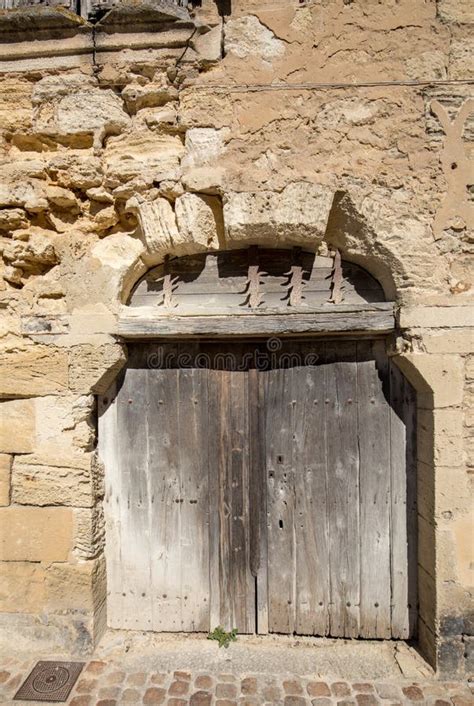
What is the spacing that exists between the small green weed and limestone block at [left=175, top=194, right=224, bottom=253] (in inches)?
94.7

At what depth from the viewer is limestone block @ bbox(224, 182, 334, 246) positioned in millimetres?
2504

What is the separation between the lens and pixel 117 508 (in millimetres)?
2830

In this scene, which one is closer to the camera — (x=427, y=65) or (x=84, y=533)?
(x=427, y=65)

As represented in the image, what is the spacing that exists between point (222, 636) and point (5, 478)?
5.46ft

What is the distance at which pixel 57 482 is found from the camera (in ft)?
8.69

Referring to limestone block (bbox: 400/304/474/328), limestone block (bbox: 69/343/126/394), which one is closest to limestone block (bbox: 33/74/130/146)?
limestone block (bbox: 69/343/126/394)

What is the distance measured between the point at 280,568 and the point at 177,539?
0.68 m

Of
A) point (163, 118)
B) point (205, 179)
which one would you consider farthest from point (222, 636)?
point (163, 118)

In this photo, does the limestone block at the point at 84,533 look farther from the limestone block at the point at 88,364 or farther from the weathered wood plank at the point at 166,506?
the limestone block at the point at 88,364

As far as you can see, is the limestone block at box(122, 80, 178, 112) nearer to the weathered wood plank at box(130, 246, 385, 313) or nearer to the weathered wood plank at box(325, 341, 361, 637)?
the weathered wood plank at box(130, 246, 385, 313)

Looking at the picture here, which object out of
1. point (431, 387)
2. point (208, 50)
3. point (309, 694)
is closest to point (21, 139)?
point (208, 50)

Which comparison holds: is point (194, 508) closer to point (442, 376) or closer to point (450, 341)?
point (442, 376)

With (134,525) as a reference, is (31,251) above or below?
above

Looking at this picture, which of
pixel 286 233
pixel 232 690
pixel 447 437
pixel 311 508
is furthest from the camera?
pixel 311 508
